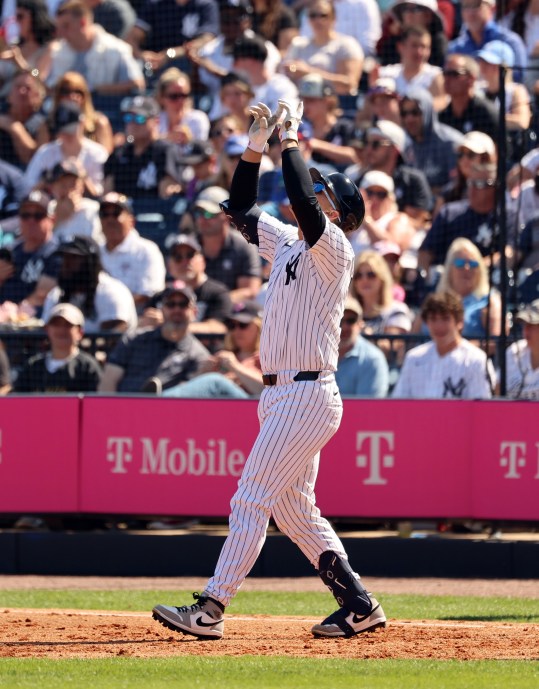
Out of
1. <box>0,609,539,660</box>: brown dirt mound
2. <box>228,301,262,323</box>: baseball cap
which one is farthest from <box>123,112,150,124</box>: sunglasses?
<box>0,609,539,660</box>: brown dirt mound

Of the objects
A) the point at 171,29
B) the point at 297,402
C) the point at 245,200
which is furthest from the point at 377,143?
the point at 297,402

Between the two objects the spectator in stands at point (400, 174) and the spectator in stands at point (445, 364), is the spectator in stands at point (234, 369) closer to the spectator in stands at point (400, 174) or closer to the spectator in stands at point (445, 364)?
the spectator in stands at point (445, 364)

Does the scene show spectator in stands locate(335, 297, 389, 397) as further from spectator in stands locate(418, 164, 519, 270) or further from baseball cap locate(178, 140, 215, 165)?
baseball cap locate(178, 140, 215, 165)

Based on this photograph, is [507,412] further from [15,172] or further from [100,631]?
[15,172]

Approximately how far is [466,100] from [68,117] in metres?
3.96

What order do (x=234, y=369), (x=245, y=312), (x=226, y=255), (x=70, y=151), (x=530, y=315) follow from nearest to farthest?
(x=530, y=315), (x=234, y=369), (x=245, y=312), (x=226, y=255), (x=70, y=151)

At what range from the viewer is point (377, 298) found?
1219 centimetres

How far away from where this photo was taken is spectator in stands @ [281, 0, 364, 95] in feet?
51.2

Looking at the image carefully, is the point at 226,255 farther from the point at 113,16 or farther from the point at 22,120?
the point at 113,16

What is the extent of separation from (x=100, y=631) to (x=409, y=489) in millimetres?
4171

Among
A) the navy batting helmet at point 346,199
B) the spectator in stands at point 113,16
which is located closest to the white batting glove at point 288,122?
the navy batting helmet at point 346,199

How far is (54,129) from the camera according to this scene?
15414 mm

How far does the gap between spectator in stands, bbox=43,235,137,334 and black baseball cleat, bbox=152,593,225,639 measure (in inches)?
238

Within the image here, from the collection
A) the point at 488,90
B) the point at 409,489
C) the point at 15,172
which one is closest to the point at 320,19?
the point at 488,90
